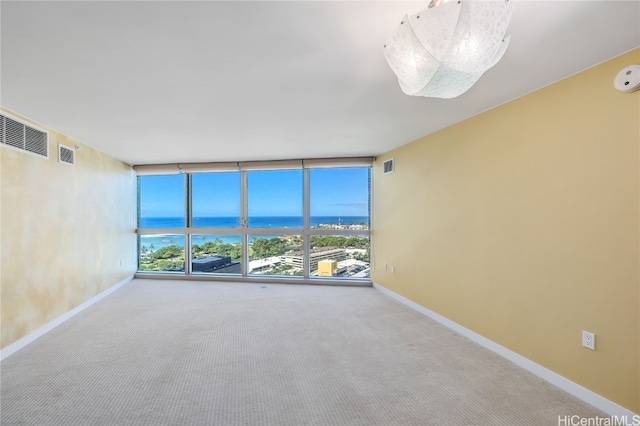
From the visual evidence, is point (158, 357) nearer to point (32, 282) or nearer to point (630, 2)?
point (32, 282)

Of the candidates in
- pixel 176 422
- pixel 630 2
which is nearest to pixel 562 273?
pixel 630 2

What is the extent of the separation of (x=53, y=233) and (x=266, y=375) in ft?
9.20

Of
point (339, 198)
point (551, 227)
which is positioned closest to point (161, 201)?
point (339, 198)

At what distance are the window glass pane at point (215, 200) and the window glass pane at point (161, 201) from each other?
282 millimetres

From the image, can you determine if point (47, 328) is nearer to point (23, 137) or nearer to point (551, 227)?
point (23, 137)

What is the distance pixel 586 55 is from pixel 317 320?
312 centimetres

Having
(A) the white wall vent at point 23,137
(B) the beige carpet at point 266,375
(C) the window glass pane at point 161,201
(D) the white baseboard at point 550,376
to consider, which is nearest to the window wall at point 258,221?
(C) the window glass pane at point 161,201

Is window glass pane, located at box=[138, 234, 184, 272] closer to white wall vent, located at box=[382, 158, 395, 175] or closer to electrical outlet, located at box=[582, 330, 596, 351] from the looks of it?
white wall vent, located at box=[382, 158, 395, 175]

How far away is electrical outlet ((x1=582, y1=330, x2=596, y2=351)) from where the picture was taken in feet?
5.54

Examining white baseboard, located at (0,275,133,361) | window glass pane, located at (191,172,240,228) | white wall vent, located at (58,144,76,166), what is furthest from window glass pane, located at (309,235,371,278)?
white wall vent, located at (58,144,76,166)

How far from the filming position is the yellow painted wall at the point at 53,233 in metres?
2.35

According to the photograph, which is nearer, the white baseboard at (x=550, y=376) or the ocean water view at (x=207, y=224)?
the white baseboard at (x=550, y=376)

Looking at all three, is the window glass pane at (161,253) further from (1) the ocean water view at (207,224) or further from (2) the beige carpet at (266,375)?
(2) the beige carpet at (266,375)

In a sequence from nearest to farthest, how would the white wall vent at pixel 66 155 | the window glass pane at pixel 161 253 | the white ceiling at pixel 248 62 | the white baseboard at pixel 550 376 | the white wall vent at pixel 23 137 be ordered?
the white ceiling at pixel 248 62 → the white baseboard at pixel 550 376 → the white wall vent at pixel 23 137 → the white wall vent at pixel 66 155 → the window glass pane at pixel 161 253
